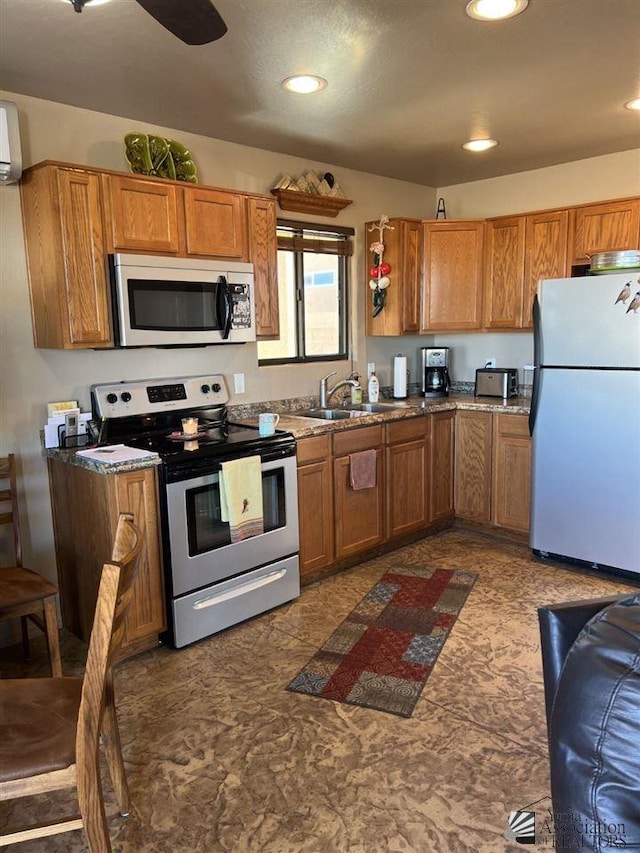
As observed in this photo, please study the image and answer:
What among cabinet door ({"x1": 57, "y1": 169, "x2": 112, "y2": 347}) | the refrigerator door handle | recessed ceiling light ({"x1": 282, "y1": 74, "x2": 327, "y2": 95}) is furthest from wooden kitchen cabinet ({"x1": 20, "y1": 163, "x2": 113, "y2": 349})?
the refrigerator door handle

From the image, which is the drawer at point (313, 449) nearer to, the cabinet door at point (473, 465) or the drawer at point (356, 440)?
the drawer at point (356, 440)

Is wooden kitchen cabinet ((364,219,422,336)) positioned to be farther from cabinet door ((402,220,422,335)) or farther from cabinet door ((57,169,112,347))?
cabinet door ((57,169,112,347))

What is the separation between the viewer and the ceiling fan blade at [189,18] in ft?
4.62

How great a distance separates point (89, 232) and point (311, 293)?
5.77 feet

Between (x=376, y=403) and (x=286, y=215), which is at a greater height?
(x=286, y=215)

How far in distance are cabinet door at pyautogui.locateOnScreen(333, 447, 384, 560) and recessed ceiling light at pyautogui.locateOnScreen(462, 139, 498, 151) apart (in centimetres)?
190

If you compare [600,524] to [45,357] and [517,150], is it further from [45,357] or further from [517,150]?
[45,357]

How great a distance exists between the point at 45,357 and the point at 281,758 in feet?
6.67

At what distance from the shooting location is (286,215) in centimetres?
393

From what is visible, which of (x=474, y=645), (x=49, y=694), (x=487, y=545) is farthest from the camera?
(x=487, y=545)

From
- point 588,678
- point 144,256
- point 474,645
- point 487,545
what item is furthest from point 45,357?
point 487,545

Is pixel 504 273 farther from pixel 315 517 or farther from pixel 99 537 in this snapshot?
pixel 99 537

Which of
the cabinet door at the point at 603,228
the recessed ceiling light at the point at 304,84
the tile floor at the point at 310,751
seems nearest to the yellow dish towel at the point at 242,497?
the tile floor at the point at 310,751

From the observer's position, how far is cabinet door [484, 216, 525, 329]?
14.0 ft
